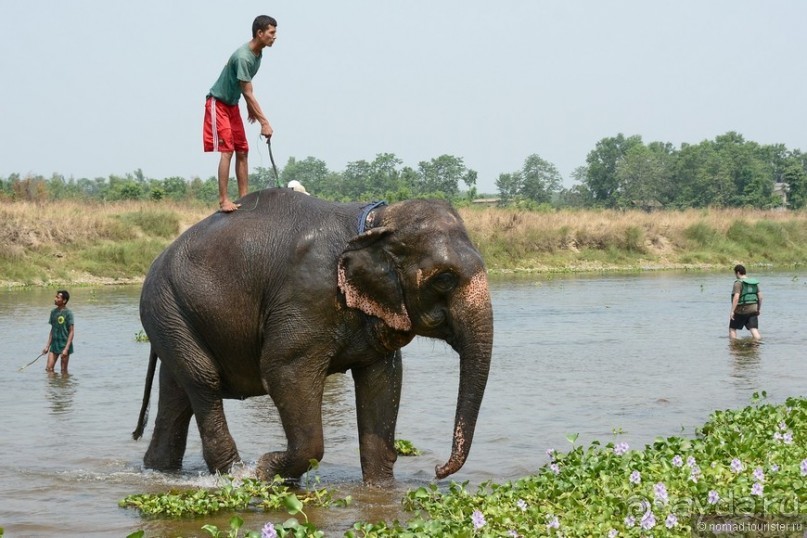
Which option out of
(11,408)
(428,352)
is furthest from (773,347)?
(11,408)

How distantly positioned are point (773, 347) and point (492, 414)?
7.62 metres

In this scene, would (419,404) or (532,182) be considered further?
(532,182)

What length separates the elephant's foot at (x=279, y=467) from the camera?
301 inches

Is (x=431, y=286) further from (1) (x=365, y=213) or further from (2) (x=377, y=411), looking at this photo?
(2) (x=377, y=411)

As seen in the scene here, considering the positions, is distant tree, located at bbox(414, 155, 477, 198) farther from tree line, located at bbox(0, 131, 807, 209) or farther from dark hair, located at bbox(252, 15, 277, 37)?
dark hair, located at bbox(252, 15, 277, 37)

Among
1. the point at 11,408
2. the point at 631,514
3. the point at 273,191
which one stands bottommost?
the point at 11,408

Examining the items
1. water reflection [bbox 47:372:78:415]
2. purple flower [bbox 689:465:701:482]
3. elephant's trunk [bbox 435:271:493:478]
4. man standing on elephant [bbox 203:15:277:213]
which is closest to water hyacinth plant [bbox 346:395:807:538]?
purple flower [bbox 689:465:701:482]

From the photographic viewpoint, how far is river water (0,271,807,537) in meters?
8.02

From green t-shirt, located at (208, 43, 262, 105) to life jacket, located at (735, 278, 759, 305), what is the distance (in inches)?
477

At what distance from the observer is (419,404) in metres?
12.4

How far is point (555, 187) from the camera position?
380ft

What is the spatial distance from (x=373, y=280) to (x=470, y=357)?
815 millimetres

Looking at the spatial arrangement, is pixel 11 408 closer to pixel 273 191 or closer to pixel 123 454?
pixel 123 454

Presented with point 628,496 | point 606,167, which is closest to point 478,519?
point 628,496
